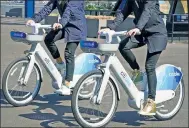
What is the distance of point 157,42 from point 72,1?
1.51 meters

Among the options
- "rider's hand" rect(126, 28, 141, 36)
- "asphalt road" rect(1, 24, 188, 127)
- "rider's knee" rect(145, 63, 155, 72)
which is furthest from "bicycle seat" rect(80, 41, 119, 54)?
"asphalt road" rect(1, 24, 188, 127)

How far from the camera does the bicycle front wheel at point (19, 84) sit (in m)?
6.85

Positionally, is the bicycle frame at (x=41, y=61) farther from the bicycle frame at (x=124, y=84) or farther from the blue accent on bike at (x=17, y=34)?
the bicycle frame at (x=124, y=84)

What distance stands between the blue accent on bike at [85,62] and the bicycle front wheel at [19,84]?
592mm

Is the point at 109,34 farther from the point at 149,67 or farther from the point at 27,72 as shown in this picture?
the point at 27,72

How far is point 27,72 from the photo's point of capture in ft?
22.3

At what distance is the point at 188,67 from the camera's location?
1129 centimetres

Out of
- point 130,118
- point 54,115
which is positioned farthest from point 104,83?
point 54,115

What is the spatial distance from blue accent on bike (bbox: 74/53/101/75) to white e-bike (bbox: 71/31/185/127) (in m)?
1.24

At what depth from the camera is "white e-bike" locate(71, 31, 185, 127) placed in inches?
223

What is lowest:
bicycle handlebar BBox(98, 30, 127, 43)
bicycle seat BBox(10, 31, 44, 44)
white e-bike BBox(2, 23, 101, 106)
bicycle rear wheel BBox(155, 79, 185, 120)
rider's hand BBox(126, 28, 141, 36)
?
bicycle rear wheel BBox(155, 79, 185, 120)

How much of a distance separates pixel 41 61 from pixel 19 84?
44cm

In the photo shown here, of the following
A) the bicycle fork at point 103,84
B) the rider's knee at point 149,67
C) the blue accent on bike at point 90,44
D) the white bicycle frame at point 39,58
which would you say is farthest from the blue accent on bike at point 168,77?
the white bicycle frame at point 39,58

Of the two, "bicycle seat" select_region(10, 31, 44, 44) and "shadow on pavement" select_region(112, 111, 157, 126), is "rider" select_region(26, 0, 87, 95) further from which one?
"shadow on pavement" select_region(112, 111, 157, 126)
